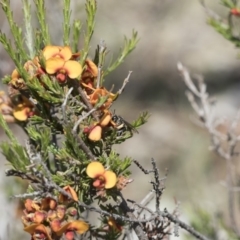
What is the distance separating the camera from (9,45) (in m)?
1.27

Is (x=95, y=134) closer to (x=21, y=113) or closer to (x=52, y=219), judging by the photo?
(x=52, y=219)

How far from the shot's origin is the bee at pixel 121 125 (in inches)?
51.4

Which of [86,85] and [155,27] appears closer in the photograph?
[86,85]

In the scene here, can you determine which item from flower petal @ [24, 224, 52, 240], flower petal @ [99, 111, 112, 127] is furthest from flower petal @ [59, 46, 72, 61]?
flower petal @ [24, 224, 52, 240]

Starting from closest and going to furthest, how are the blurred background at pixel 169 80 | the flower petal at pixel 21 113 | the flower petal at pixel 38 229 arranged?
the flower petal at pixel 38 229 < the flower petal at pixel 21 113 < the blurred background at pixel 169 80

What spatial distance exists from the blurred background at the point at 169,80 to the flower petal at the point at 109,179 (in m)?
3.75

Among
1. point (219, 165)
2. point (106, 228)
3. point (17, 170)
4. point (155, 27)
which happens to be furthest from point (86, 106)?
point (155, 27)

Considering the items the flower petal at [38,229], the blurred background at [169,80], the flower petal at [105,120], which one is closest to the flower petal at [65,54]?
the flower petal at [105,120]

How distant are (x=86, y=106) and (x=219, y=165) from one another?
5135 mm

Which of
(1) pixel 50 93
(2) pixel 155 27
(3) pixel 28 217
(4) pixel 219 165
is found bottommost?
(3) pixel 28 217

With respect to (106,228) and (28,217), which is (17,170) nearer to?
(28,217)

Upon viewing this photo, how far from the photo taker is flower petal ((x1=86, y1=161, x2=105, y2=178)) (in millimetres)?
1229

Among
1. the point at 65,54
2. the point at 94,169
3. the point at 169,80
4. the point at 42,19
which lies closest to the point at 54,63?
the point at 65,54

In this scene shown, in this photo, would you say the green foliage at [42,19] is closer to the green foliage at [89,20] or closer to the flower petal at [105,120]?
the green foliage at [89,20]
